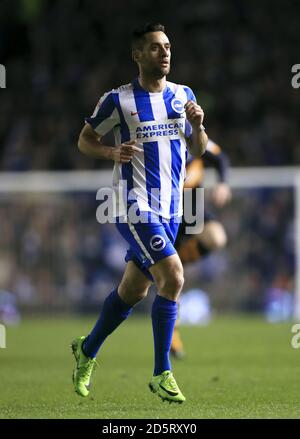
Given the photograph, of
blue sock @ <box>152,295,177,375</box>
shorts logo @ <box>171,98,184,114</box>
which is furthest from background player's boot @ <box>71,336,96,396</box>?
shorts logo @ <box>171,98,184,114</box>

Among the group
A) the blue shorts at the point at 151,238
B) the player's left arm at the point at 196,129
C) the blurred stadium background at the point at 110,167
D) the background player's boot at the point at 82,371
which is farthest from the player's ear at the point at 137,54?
the blurred stadium background at the point at 110,167

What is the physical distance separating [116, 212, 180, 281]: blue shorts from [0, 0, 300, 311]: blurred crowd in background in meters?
9.35

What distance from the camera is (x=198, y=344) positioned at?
1133cm

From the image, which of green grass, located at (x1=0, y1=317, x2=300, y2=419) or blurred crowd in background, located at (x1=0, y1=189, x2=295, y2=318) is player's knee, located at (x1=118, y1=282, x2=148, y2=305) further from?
blurred crowd in background, located at (x1=0, y1=189, x2=295, y2=318)

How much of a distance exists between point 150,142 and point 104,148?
300 millimetres

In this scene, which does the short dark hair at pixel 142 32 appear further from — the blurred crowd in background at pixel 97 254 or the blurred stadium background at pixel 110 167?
the blurred crowd in background at pixel 97 254

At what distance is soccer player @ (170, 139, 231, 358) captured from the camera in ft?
32.1

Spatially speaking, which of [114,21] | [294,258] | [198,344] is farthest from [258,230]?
[114,21]

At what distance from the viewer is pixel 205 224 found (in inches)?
398

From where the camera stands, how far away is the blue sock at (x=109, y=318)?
6.70 m

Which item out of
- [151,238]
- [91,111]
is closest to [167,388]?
[151,238]

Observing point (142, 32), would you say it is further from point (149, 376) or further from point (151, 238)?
point (149, 376)
